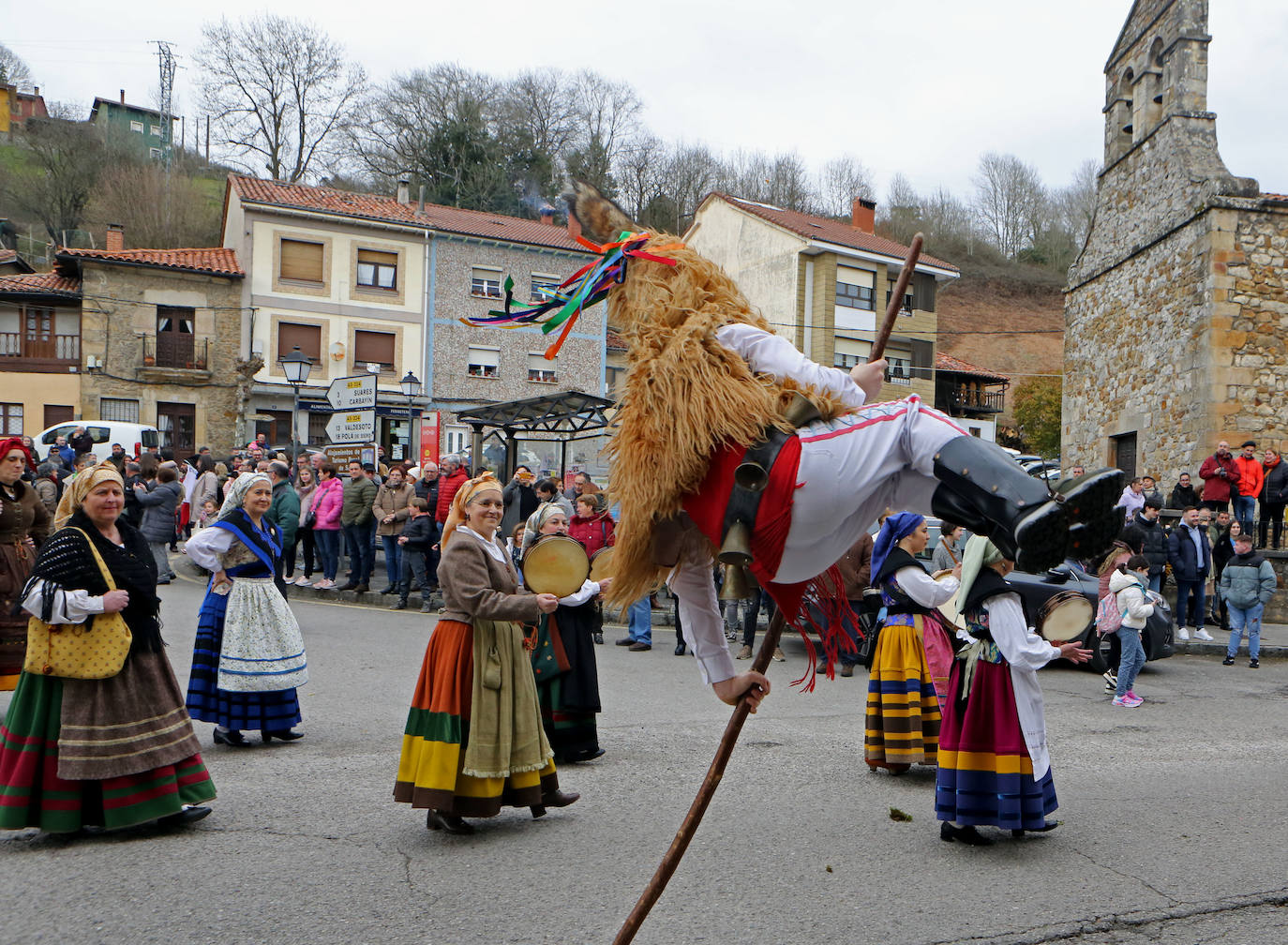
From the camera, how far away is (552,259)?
1407 inches

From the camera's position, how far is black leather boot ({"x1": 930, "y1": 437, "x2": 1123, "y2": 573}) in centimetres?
221

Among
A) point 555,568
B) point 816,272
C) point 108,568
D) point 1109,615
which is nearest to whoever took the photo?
point 108,568

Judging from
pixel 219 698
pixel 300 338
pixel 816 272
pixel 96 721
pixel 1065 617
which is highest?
pixel 816 272

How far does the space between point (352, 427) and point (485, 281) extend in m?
17.6

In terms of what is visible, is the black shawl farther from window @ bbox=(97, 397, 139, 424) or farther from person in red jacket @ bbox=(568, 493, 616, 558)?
window @ bbox=(97, 397, 139, 424)

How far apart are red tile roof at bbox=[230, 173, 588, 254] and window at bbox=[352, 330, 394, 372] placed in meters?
3.74

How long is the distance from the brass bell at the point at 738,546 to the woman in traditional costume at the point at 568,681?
12.8 feet

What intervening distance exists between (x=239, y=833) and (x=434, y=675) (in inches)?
47.2

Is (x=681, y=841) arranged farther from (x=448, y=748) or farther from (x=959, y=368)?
(x=959, y=368)

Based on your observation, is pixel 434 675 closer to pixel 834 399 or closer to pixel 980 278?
pixel 834 399

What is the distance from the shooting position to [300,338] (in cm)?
3272

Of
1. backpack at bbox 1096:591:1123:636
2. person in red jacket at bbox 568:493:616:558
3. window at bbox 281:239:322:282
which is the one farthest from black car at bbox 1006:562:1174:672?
window at bbox 281:239:322:282

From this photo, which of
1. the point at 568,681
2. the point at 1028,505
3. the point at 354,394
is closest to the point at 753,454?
the point at 1028,505

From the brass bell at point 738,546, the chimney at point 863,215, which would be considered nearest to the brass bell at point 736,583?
the brass bell at point 738,546
